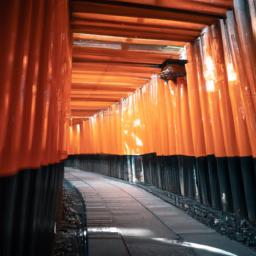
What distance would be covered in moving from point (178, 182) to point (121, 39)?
10.6 feet

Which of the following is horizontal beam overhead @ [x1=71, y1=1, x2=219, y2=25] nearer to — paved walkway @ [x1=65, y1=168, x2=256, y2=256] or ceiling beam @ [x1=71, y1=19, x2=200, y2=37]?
Answer: ceiling beam @ [x1=71, y1=19, x2=200, y2=37]

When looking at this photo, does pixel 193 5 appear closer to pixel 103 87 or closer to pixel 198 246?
pixel 198 246

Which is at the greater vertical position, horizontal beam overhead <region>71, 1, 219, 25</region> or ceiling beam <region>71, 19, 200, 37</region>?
ceiling beam <region>71, 19, 200, 37</region>

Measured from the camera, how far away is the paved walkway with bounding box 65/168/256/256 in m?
2.84

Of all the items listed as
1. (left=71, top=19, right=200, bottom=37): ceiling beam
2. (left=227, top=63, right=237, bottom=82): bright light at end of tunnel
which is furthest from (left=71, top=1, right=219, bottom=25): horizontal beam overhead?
(left=227, top=63, right=237, bottom=82): bright light at end of tunnel

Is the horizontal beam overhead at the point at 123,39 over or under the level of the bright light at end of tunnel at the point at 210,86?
over

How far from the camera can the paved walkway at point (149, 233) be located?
2842 millimetres

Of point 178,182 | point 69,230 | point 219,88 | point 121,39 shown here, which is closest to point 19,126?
point 69,230

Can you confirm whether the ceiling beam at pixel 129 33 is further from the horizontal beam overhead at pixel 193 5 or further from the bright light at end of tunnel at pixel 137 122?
the bright light at end of tunnel at pixel 137 122

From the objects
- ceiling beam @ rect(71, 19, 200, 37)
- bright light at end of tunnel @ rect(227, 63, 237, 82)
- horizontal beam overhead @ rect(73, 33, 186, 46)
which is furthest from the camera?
horizontal beam overhead @ rect(73, 33, 186, 46)

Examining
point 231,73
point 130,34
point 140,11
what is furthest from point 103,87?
point 231,73

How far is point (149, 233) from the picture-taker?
3408 mm

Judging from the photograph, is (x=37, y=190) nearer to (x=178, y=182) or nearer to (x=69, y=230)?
(x=69, y=230)

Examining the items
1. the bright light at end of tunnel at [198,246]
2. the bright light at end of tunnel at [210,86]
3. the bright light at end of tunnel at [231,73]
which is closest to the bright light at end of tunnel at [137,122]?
the bright light at end of tunnel at [210,86]
